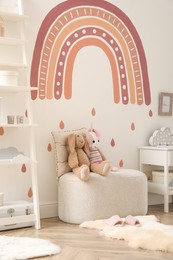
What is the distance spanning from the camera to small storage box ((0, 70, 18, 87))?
3.59 m

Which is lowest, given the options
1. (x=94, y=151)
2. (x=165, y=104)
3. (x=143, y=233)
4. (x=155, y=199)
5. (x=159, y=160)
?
(x=155, y=199)

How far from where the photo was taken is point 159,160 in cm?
445

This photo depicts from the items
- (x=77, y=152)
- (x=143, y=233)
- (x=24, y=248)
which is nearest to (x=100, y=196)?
(x=77, y=152)

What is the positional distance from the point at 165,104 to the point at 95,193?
159cm

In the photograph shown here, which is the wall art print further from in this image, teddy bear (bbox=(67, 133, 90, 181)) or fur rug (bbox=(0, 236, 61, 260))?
fur rug (bbox=(0, 236, 61, 260))

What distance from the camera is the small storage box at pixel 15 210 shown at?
3.53m

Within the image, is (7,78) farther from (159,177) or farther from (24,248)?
(159,177)

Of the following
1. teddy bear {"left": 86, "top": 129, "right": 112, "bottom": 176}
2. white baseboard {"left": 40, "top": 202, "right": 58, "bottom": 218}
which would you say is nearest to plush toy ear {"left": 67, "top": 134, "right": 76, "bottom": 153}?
teddy bear {"left": 86, "top": 129, "right": 112, "bottom": 176}

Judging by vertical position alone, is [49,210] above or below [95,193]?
below

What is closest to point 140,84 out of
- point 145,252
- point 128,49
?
point 128,49

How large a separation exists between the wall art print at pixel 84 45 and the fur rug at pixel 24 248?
1391 mm

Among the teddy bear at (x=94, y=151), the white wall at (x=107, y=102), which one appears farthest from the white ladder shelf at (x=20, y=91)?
the teddy bear at (x=94, y=151)

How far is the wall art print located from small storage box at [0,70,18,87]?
0.42 metres

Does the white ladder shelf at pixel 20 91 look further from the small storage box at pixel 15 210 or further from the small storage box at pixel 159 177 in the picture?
the small storage box at pixel 159 177
